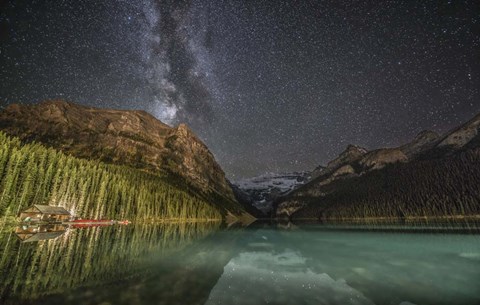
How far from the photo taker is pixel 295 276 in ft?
67.7

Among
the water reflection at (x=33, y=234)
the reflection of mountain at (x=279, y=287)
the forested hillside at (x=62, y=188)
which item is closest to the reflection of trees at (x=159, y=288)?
the reflection of mountain at (x=279, y=287)

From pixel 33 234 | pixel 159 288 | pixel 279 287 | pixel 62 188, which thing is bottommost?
pixel 279 287

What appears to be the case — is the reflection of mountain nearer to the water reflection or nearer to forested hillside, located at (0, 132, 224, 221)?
the water reflection

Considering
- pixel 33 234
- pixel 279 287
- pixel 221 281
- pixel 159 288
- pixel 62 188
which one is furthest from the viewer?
pixel 62 188

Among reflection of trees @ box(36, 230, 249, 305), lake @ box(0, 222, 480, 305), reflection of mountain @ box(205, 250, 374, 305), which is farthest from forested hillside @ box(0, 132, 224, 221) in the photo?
reflection of mountain @ box(205, 250, 374, 305)

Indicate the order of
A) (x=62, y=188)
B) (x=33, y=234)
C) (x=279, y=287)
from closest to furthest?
1. (x=279, y=287)
2. (x=33, y=234)
3. (x=62, y=188)

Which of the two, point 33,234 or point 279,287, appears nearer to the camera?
point 279,287

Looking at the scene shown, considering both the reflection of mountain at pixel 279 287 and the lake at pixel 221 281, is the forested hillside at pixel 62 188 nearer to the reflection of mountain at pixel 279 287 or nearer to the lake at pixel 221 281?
the lake at pixel 221 281

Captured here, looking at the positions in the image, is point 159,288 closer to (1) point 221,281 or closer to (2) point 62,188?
(1) point 221,281

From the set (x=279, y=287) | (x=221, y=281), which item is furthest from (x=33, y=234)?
(x=279, y=287)

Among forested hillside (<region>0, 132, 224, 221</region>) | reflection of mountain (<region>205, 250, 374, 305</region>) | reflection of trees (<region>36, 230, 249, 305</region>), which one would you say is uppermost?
forested hillside (<region>0, 132, 224, 221</region>)

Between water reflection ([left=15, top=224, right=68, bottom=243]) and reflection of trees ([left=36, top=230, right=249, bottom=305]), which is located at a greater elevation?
water reflection ([left=15, top=224, right=68, bottom=243])

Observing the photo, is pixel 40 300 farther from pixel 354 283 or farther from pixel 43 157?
pixel 43 157

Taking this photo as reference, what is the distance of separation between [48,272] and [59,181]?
8179 cm
